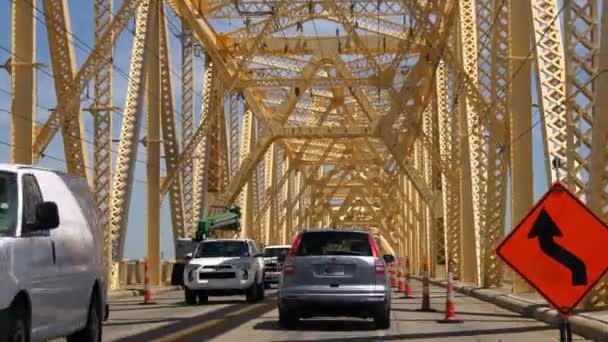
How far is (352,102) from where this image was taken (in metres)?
79.5

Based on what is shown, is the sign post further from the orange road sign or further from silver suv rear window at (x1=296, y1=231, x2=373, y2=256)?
silver suv rear window at (x1=296, y1=231, x2=373, y2=256)

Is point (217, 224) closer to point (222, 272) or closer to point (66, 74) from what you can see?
point (66, 74)

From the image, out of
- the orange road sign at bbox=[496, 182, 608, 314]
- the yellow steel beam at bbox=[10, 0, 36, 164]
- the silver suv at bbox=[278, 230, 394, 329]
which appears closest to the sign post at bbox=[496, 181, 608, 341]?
the orange road sign at bbox=[496, 182, 608, 314]

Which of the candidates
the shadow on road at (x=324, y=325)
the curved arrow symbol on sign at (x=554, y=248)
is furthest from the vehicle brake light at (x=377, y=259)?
the curved arrow symbol on sign at (x=554, y=248)

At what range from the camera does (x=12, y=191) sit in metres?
11.3

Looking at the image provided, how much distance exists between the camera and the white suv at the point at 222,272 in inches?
1163

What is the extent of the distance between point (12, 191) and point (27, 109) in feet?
78.1

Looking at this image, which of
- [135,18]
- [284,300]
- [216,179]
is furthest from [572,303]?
[216,179]

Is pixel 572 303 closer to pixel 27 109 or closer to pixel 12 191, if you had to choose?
pixel 12 191

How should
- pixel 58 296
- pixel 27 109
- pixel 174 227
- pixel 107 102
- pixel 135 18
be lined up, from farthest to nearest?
pixel 174 227, pixel 135 18, pixel 107 102, pixel 27 109, pixel 58 296

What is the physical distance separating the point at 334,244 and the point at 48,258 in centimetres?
909

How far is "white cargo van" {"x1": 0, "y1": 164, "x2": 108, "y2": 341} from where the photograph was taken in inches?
411

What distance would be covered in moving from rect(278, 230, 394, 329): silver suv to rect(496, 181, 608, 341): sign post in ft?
26.3

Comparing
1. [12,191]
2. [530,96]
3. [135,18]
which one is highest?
[135,18]
